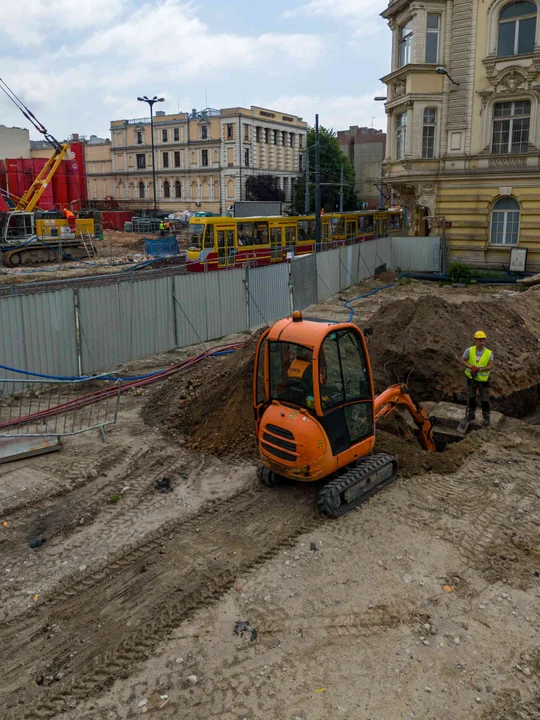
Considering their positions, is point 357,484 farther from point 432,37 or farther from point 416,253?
point 432,37

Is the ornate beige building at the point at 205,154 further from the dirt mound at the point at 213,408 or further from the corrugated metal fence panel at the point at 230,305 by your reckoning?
the dirt mound at the point at 213,408

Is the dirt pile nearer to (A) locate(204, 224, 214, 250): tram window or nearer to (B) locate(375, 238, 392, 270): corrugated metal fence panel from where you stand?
(A) locate(204, 224, 214, 250): tram window

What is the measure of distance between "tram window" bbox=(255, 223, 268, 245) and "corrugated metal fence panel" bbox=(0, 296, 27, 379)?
16832 mm

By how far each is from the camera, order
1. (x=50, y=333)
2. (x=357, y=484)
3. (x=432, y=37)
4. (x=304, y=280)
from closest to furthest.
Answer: (x=357, y=484) → (x=50, y=333) → (x=304, y=280) → (x=432, y=37)

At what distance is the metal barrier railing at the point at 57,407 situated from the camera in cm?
1108

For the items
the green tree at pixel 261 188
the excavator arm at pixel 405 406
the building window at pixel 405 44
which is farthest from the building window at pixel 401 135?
the green tree at pixel 261 188

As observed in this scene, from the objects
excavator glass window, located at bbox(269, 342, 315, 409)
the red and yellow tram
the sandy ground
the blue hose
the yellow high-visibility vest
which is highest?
the red and yellow tram

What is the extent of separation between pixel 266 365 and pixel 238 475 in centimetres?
211

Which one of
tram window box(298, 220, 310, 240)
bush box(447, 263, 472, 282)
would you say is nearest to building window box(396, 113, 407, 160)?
tram window box(298, 220, 310, 240)

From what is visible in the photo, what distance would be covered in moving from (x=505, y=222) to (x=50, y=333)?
81.1 ft

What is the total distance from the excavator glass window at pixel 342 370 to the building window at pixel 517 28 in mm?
26963

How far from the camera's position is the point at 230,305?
1866 centimetres

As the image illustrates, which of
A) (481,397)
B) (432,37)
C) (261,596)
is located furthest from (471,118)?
(261,596)

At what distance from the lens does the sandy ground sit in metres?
5.39
